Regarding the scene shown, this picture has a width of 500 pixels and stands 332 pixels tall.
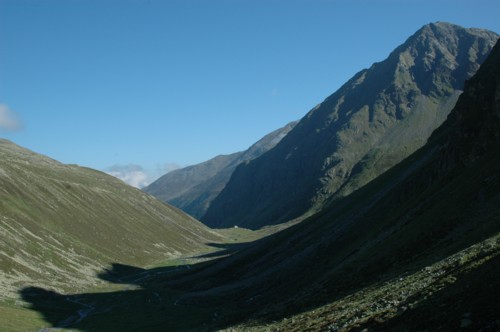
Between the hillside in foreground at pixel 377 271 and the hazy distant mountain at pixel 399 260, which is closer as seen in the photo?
the hazy distant mountain at pixel 399 260

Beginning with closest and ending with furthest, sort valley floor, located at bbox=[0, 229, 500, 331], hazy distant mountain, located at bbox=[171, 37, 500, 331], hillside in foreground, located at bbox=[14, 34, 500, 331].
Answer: valley floor, located at bbox=[0, 229, 500, 331] → hazy distant mountain, located at bbox=[171, 37, 500, 331] → hillside in foreground, located at bbox=[14, 34, 500, 331]

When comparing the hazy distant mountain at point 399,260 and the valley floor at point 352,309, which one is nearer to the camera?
the valley floor at point 352,309

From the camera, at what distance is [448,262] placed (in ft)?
128

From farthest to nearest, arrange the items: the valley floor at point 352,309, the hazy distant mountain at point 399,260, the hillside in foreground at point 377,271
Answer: the hillside in foreground at point 377,271 → the hazy distant mountain at point 399,260 → the valley floor at point 352,309

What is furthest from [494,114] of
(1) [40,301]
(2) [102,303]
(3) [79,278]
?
(3) [79,278]

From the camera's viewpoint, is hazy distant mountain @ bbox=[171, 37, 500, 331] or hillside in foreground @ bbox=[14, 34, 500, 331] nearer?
hazy distant mountain @ bbox=[171, 37, 500, 331]

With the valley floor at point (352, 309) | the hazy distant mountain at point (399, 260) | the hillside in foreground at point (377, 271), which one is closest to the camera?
the valley floor at point (352, 309)

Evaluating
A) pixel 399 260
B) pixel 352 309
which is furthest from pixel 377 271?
pixel 352 309

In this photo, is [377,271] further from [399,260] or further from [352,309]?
[352,309]

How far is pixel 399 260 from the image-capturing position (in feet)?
182

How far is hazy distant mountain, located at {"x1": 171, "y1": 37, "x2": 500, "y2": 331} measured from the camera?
90.8 ft

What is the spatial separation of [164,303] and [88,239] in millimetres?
91079

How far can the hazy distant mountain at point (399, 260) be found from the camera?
90.8 feet

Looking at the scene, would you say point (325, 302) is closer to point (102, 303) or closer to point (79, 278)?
point (102, 303)
